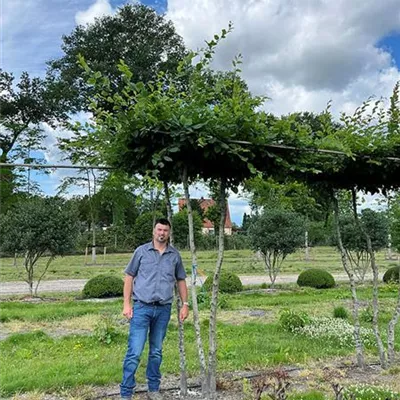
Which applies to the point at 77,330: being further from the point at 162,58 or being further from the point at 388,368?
the point at 162,58

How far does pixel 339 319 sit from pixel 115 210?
21457mm

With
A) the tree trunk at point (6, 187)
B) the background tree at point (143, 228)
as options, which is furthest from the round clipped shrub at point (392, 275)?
the tree trunk at point (6, 187)

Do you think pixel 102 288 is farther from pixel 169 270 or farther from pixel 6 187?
pixel 6 187

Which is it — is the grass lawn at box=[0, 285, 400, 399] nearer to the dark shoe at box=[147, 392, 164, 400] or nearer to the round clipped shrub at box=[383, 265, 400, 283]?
the dark shoe at box=[147, 392, 164, 400]

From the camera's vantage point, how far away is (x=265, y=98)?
14.3ft

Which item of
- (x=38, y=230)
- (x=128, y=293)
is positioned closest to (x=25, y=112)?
(x=38, y=230)

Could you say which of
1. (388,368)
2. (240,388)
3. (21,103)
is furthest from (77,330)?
(21,103)

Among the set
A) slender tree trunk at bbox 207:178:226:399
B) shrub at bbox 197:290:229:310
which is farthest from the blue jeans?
shrub at bbox 197:290:229:310

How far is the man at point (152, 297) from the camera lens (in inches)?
173

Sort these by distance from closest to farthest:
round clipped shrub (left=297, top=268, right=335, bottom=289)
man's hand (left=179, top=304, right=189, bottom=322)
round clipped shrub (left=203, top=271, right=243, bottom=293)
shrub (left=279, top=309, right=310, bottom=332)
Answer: man's hand (left=179, top=304, right=189, bottom=322) < shrub (left=279, top=309, right=310, bottom=332) < round clipped shrub (left=203, top=271, right=243, bottom=293) < round clipped shrub (left=297, top=268, right=335, bottom=289)

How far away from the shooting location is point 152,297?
4.39 meters

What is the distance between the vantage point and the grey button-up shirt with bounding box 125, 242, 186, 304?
4.41m

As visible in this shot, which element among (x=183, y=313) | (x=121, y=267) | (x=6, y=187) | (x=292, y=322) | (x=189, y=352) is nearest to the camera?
(x=183, y=313)

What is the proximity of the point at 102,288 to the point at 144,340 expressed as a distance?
9.19 meters
